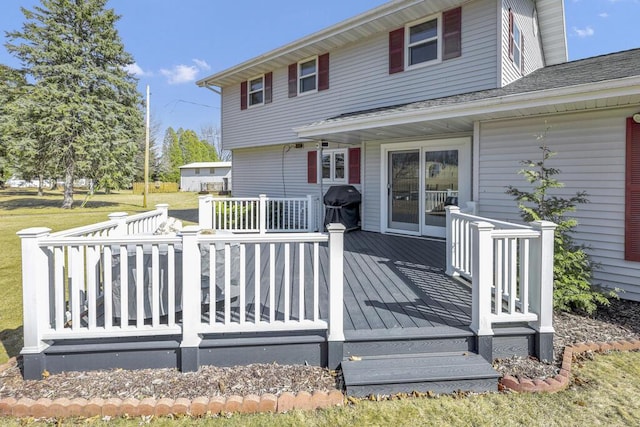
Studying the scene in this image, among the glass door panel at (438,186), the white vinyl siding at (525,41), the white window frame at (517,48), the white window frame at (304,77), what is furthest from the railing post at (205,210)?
the white window frame at (517,48)

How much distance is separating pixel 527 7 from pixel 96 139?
1972cm

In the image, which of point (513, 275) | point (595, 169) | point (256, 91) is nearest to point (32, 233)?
point (513, 275)

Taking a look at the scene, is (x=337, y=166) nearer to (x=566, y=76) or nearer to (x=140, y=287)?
(x=566, y=76)

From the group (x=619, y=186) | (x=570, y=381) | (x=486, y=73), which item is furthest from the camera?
(x=486, y=73)

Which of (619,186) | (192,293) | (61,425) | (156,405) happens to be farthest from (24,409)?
(619,186)

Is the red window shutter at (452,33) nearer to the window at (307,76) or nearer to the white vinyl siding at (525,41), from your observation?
the white vinyl siding at (525,41)

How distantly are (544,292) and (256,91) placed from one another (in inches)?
403

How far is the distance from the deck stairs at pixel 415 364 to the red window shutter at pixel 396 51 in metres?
6.41

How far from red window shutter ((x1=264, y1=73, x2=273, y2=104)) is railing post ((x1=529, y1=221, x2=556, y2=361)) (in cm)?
925

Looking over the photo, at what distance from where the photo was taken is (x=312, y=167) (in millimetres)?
10211

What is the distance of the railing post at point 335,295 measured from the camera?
274cm

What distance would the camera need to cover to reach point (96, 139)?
1845 centimetres

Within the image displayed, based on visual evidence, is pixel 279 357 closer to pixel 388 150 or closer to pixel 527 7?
pixel 388 150

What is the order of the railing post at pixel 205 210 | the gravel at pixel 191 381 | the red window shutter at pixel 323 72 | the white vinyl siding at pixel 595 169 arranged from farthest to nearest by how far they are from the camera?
the red window shutter at pixel 323 72 → the railing post at pixel 205 210 → the white vinyl siding at pixel 595 169 → the gravel at pixel 191 381
